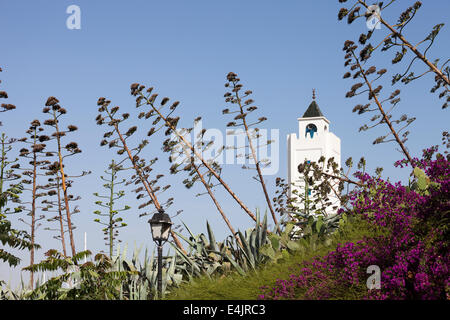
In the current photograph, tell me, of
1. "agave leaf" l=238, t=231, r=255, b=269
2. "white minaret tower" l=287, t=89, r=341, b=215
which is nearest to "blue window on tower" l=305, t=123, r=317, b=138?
"white minaret tower" l=287, t=89, r=341, b=215

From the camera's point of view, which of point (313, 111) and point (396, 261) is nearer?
point (396, 261)

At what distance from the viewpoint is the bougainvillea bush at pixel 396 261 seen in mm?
6035

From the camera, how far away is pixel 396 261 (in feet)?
20.3

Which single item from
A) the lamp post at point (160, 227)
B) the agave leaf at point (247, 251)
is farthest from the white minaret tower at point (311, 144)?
the agave leaf at point (247, 251)

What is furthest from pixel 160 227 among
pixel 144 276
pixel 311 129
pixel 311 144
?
pixel 311 129

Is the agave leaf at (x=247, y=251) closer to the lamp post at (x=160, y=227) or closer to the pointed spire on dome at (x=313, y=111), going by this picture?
the lamp post at (x=160, y=227)

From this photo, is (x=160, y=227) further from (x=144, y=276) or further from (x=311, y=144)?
(x=311, y=144)

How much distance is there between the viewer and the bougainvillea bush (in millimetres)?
6035

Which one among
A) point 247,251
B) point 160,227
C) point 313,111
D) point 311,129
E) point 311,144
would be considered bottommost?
point 247,251

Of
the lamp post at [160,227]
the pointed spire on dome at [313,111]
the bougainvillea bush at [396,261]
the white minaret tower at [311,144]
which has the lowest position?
the bougainvillea bush at [396,261]

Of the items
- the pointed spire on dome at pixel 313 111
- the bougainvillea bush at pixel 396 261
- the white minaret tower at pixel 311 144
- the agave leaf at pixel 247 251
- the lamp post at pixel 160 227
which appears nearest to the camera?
the bougainvillea bush at pixel 396 261

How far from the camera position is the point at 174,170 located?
13.0m

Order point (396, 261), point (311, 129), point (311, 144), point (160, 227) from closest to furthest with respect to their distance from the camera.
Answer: point (396, 261) → point (160, 227) → point (311, 144) → point (311, 129)
